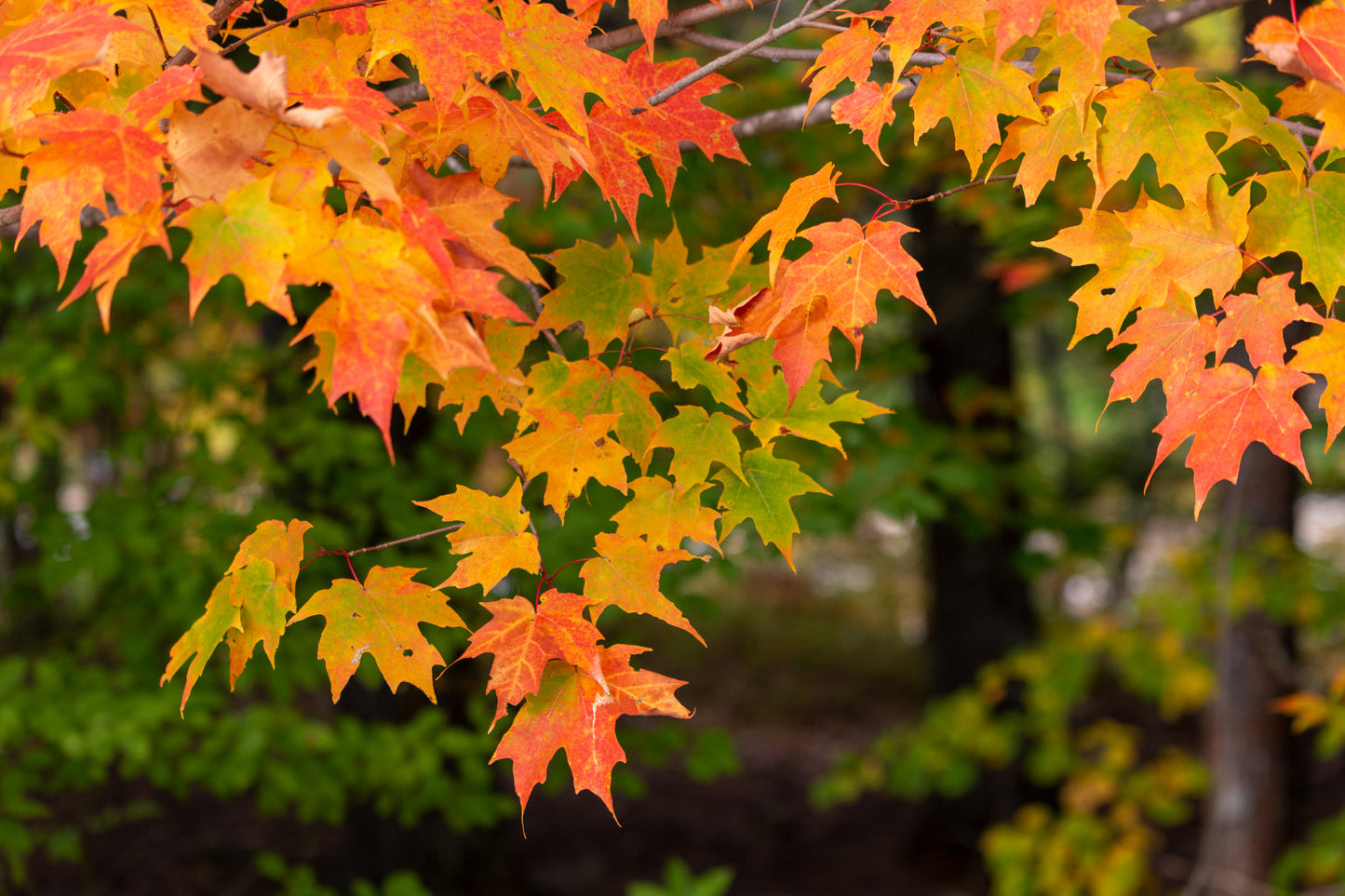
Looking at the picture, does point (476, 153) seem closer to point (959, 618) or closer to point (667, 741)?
point (667, 741)

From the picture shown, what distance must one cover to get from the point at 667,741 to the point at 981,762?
11.9ft

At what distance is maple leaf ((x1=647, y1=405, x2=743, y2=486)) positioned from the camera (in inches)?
62.6

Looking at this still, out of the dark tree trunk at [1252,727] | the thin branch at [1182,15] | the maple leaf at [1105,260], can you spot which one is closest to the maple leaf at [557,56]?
the maple leaf at [1105,260]

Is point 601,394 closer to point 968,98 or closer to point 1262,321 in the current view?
point 968,98

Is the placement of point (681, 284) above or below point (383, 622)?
above

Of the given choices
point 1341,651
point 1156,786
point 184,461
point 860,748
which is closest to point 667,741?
point 184,461

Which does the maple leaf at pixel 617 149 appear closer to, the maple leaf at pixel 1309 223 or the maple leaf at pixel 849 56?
the maple leaf at pixel 849 56

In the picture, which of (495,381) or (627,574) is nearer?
(627,574)

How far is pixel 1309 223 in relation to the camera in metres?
1.42

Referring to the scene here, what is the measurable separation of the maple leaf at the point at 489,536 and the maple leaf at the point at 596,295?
362mm

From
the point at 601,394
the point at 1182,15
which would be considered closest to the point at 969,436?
the point at 1182,15

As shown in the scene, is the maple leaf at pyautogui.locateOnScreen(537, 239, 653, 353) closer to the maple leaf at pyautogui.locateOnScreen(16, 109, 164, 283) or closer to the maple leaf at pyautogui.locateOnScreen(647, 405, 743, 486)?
the maple leaf at pyautogui.locateOnScreen(647, 405, 743, 486)

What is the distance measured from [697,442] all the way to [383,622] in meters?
0.60

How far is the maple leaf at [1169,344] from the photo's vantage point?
1447mm
